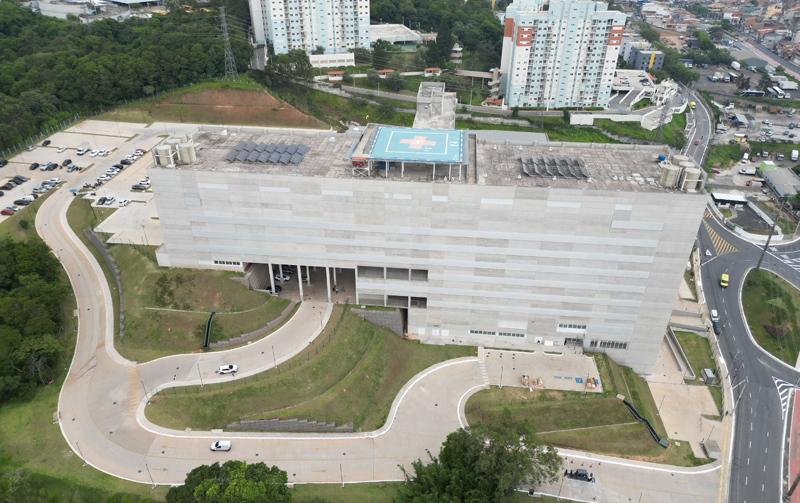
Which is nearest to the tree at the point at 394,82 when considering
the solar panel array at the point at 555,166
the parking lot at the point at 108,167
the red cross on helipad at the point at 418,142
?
the parking lot at the point at 108,167

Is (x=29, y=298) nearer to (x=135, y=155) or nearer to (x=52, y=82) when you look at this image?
(x=135, y=155)

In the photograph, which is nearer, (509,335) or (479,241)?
(479,241)

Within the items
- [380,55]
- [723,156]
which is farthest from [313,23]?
[723,156]

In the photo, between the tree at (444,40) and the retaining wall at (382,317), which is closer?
the retaining wall at (382,317)

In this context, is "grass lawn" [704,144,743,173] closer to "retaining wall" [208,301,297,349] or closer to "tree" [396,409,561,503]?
"tree" [396,409,561,503]

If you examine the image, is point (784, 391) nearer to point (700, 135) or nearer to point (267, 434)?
point (267, 434)

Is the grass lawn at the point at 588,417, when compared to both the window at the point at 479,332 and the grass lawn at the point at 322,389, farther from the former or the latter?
the grass lawn at the point at 322,389
